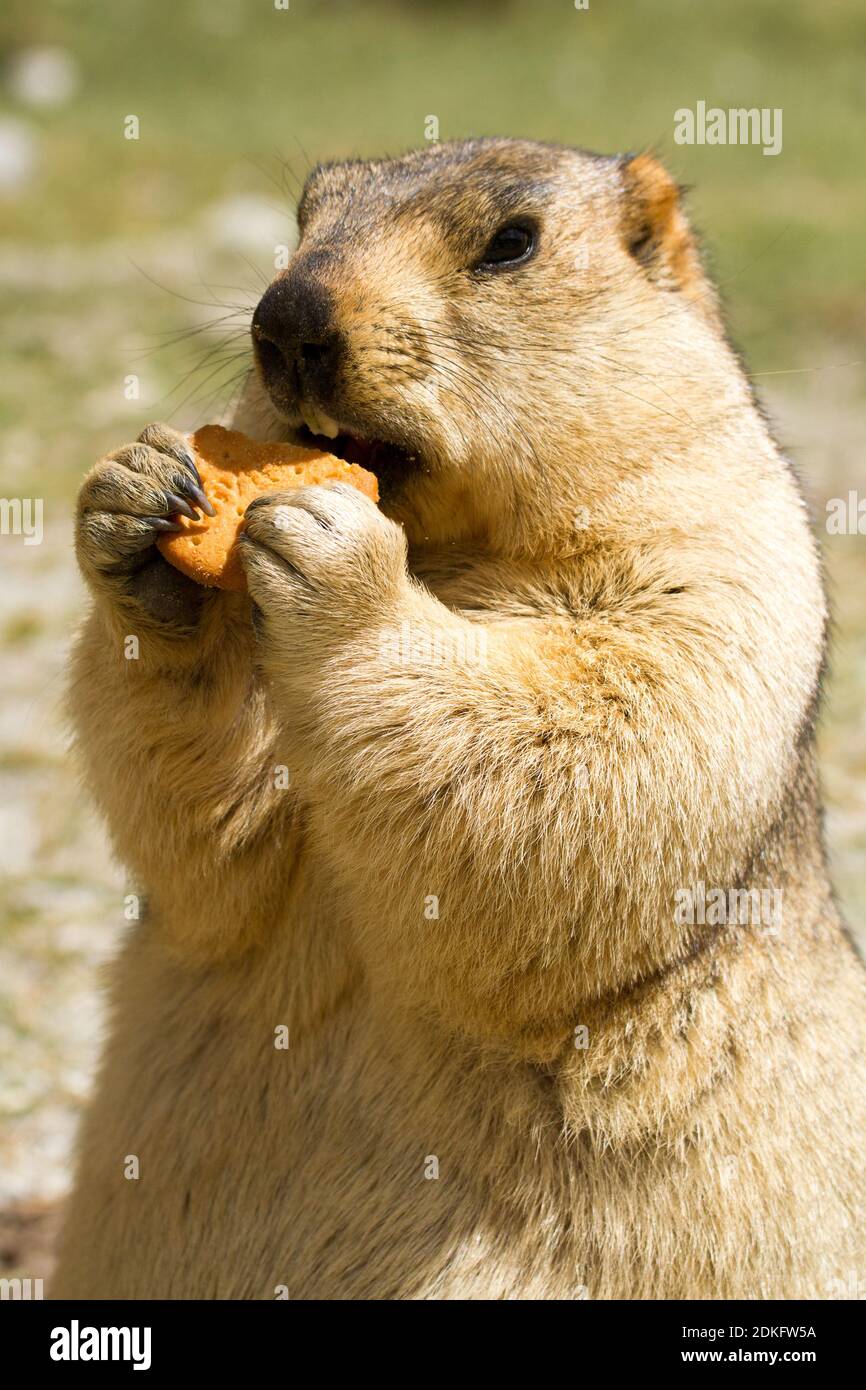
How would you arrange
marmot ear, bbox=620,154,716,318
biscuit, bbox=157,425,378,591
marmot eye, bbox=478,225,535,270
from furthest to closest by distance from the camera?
marmot ear, bbox=620,154,716,318 < marmot eye, bbox=478,225,535,270 < biscuit, bbox=157,425,378,591

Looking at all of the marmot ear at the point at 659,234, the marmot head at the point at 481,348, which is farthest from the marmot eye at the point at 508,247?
the marmot ear at the point at 659,234

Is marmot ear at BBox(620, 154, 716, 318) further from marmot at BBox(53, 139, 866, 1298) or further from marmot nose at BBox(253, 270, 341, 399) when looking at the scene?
marmot nose at BBox(253, 270, 341, 399)

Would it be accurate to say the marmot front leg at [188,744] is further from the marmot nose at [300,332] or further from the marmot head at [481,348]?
the marmot head at [481,348]

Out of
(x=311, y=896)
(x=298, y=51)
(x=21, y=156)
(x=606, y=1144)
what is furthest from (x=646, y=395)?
(x=298, y=51)

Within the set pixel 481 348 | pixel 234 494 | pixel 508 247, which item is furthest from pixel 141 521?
pixel 508 247

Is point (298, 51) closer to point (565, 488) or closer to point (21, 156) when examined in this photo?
point (21, 156)

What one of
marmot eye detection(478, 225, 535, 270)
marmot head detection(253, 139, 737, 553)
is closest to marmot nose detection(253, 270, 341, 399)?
marmot head detection(253, 139, 737, 553)

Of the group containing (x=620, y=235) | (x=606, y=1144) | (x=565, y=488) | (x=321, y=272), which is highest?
(x=620, y=235)

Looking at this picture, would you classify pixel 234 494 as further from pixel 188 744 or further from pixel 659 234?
pixel 659 234
